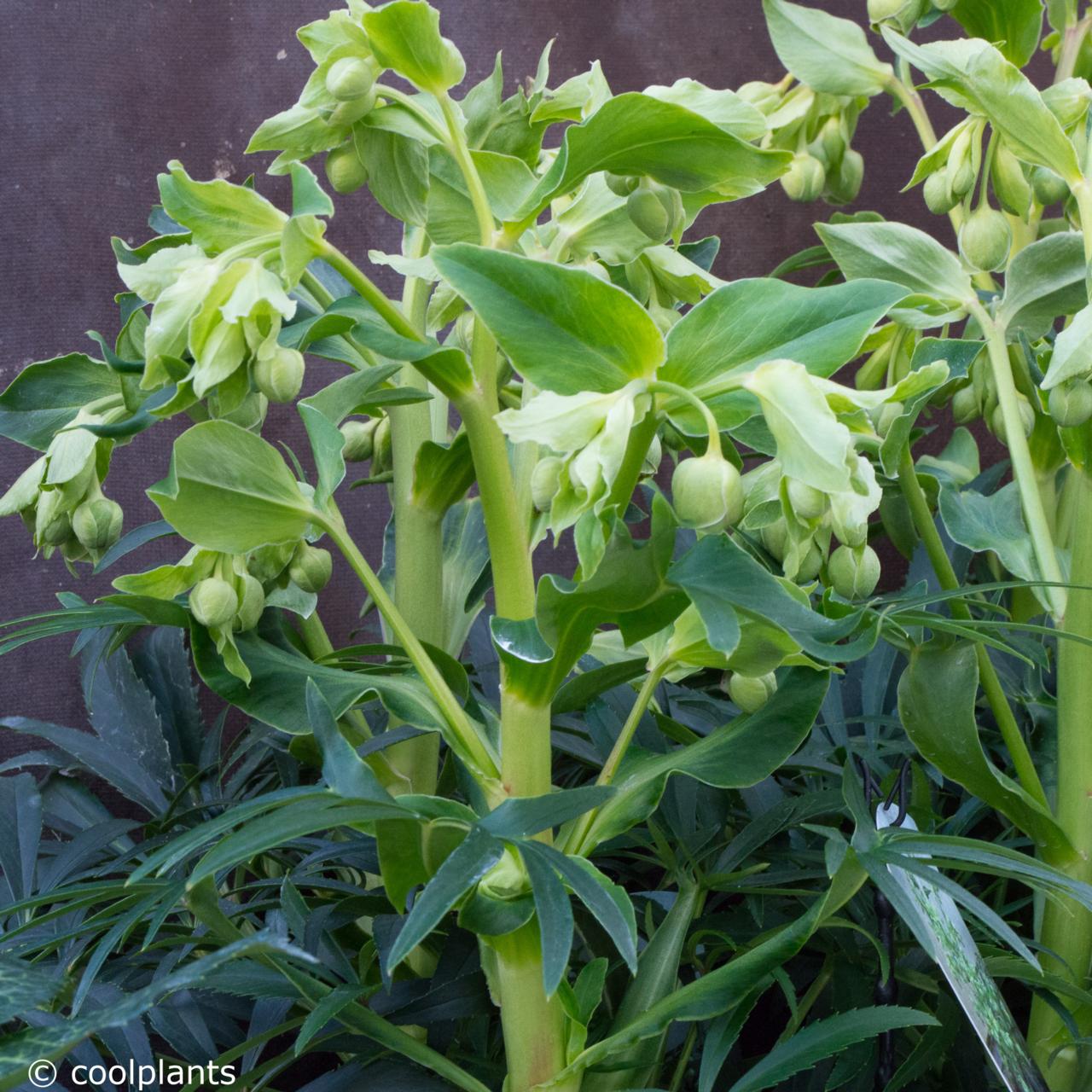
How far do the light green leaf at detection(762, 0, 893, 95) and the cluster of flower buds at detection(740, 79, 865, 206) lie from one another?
36 mm

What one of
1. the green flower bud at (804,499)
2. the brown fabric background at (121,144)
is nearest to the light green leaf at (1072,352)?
the green flower bud at (804,499)

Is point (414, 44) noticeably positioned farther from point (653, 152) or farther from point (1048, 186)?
point (1048, 186)

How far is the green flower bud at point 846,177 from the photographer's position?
570 millimetres

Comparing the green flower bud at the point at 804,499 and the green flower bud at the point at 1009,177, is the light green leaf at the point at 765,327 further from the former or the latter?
the green flower bud at the point at 1009,177

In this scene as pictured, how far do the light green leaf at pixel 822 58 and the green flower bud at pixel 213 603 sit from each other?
0.33 m

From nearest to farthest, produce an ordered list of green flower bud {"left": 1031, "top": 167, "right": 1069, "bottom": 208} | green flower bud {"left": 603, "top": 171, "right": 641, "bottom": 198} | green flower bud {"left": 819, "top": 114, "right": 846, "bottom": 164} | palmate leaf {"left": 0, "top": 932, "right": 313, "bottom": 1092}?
palmate leaf {"left": 0, "top": 932, "right": 313, "bottom": 1092} → green flower bud {"left": 603, "top": 171, "right": 641, "bottom": 198} → green flower bud {"left": 1031, "top": 167, "right": 1069, "bottom": 208} → green flower bud {"left": 819, "top": 114, "right": 846, "bottom": 164}

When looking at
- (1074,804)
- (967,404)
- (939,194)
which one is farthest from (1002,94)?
(1074,804)

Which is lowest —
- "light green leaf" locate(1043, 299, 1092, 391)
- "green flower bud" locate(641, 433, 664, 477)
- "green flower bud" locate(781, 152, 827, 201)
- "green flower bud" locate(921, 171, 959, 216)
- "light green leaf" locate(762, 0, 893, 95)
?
"green flower bud" locate(641, 433, 664, 477)

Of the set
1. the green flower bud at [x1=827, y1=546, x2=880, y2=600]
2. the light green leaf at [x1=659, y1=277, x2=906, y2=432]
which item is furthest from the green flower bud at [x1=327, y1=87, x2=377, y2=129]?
the green flower bud at [x1=827, y1=546, x2=880, y2=600]

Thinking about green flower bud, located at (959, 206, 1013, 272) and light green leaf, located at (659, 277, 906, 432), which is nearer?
light green leaf, located at (659, 277, 906, 432)

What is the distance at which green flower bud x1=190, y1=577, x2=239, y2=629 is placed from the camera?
36cm

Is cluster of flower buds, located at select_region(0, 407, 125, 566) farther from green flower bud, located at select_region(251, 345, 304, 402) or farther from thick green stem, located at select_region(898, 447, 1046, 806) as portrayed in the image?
thick green stem, located at select_region(898, 447, 1046, 806)

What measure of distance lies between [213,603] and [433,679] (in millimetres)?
73

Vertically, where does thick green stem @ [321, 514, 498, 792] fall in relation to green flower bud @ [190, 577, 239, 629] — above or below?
below
